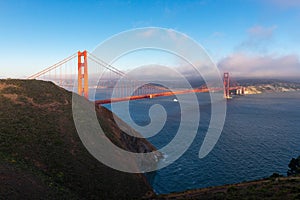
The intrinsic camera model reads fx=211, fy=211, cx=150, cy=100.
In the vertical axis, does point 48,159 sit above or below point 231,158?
above

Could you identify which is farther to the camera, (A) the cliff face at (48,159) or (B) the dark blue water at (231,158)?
(B) the dark blue water at (231,158)

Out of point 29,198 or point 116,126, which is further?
point 116,126

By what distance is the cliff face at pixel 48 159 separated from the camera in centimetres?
1585

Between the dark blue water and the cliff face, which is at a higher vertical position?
the cliff face

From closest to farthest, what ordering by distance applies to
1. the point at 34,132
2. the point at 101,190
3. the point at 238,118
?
the point at 101,190, the point at 34,132, the point at 238,118

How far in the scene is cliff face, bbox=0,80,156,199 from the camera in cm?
1585

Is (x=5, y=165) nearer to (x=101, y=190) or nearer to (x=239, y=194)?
(x=101, y=190)

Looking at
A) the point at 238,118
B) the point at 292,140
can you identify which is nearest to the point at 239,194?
the point at 292,140

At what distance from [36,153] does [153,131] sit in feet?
133

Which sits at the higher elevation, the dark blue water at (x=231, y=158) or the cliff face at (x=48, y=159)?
the cliff face at (x=48, y=159)

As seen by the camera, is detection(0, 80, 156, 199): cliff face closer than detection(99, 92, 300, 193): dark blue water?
Yes

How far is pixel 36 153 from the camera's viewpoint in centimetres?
2089

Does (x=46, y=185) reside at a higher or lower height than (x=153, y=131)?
higher

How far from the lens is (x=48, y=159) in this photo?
2081 centimetres
